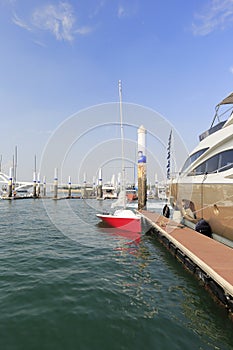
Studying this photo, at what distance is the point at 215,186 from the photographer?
10.1 meters

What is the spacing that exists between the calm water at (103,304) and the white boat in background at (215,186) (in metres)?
2.93

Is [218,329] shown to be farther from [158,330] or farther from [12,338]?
[12,338]

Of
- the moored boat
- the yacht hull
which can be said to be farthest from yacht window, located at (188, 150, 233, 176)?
the moored boat

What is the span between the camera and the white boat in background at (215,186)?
9133mm

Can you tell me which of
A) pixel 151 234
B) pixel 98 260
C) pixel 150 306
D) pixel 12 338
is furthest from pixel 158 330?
pixel 151 234

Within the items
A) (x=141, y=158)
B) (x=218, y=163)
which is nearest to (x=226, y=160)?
(x=218, y=163)

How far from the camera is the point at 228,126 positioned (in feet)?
36.3

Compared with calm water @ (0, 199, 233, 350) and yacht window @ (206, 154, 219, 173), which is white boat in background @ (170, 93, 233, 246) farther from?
calm water @ (0, 199, 233, 350)

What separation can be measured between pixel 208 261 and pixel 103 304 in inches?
139

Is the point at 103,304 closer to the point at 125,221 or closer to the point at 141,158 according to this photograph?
the point at 125,221

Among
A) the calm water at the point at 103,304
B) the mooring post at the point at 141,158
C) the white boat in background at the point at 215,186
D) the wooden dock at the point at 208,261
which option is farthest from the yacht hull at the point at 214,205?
the mooring post at the point at 141,158

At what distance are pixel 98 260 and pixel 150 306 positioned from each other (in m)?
3.78

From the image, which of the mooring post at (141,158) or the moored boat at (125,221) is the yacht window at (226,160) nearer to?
the moored boat at (125,221)

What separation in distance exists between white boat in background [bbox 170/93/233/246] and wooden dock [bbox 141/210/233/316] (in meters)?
1.00
